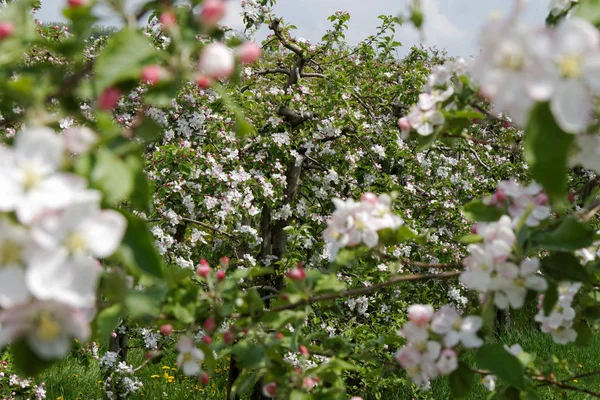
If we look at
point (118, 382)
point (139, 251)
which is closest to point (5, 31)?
point (139, 251)

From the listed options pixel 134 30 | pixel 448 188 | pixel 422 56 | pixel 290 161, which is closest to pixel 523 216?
pixel 134 30

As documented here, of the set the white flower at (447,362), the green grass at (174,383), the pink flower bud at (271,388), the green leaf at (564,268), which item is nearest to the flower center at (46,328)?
the pink flower bud at (271,388)

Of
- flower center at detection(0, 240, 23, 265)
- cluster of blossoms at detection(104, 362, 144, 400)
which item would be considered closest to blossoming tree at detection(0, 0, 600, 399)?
flower center at detection(0, 240, 23, 265)

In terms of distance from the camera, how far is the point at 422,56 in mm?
4922

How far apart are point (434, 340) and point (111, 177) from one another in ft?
2.21

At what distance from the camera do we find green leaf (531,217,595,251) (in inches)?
33.2

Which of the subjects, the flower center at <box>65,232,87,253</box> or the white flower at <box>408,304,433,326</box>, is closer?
the flower center at <box>65,232,87,253</box>

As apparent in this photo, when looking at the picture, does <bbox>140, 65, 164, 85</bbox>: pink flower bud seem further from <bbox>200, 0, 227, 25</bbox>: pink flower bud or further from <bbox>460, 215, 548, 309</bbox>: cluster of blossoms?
<bbox>460, 215, 548, 309</bbox>: cluster of blossoms

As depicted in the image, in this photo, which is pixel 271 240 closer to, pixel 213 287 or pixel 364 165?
pixel 364 165

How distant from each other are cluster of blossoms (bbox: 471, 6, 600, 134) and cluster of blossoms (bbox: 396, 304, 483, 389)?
1.64 ft

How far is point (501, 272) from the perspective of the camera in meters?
0.91

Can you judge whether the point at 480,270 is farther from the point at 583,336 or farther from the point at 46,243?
the point at 46,243

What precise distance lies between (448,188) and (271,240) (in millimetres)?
1563

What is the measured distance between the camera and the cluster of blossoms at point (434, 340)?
963 millimetres
